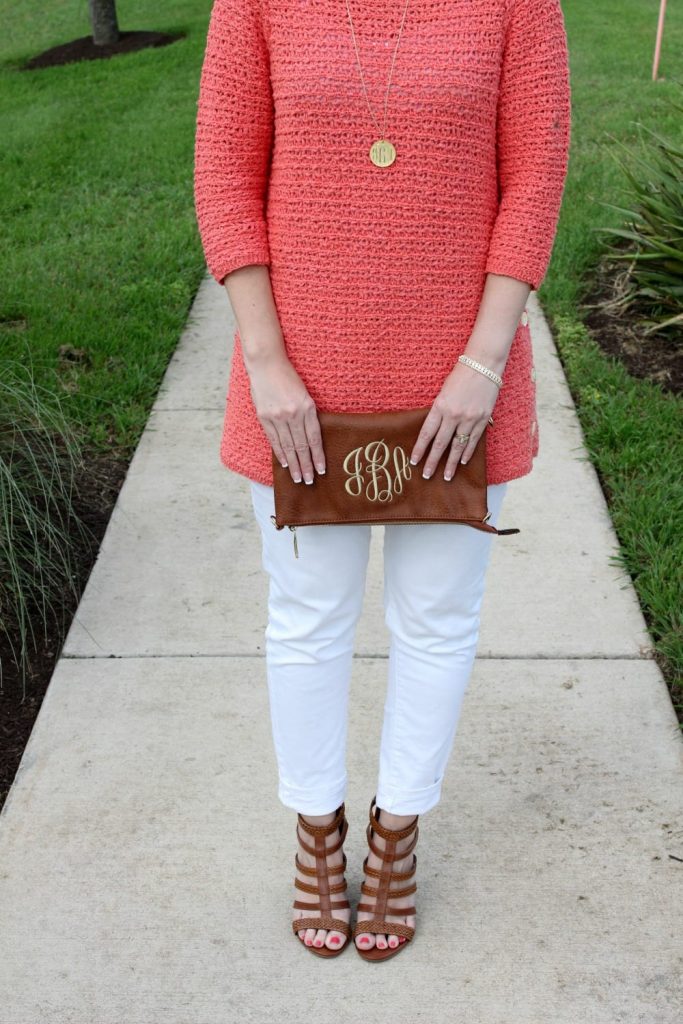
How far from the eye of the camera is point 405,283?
72.4 inches

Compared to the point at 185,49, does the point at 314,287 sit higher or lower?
higher

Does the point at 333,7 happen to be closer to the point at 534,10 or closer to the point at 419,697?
the point at 534,10

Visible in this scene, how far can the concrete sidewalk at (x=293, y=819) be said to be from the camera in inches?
88.6

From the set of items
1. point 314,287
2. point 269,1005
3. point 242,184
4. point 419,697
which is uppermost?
point 242,184

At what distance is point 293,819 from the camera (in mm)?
2654

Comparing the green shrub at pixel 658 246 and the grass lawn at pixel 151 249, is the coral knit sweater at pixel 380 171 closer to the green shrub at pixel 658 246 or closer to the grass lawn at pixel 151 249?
the grass lawn at pixel 151 249

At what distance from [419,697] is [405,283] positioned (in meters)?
0.83

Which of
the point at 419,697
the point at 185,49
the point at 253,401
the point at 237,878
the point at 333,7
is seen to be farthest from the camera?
the point at 185,49

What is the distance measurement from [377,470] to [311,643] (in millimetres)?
400

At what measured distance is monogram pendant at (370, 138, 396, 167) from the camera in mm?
1756

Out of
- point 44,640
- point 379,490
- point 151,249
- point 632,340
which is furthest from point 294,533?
point 151,249

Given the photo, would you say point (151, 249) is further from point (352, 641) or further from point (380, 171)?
point (380, 171)

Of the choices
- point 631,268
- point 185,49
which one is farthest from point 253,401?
point 185,49

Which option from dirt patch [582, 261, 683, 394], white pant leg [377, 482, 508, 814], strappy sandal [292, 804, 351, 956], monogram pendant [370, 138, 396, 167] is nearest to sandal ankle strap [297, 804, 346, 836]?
strappy sandal [292, 804, 351, 956]
